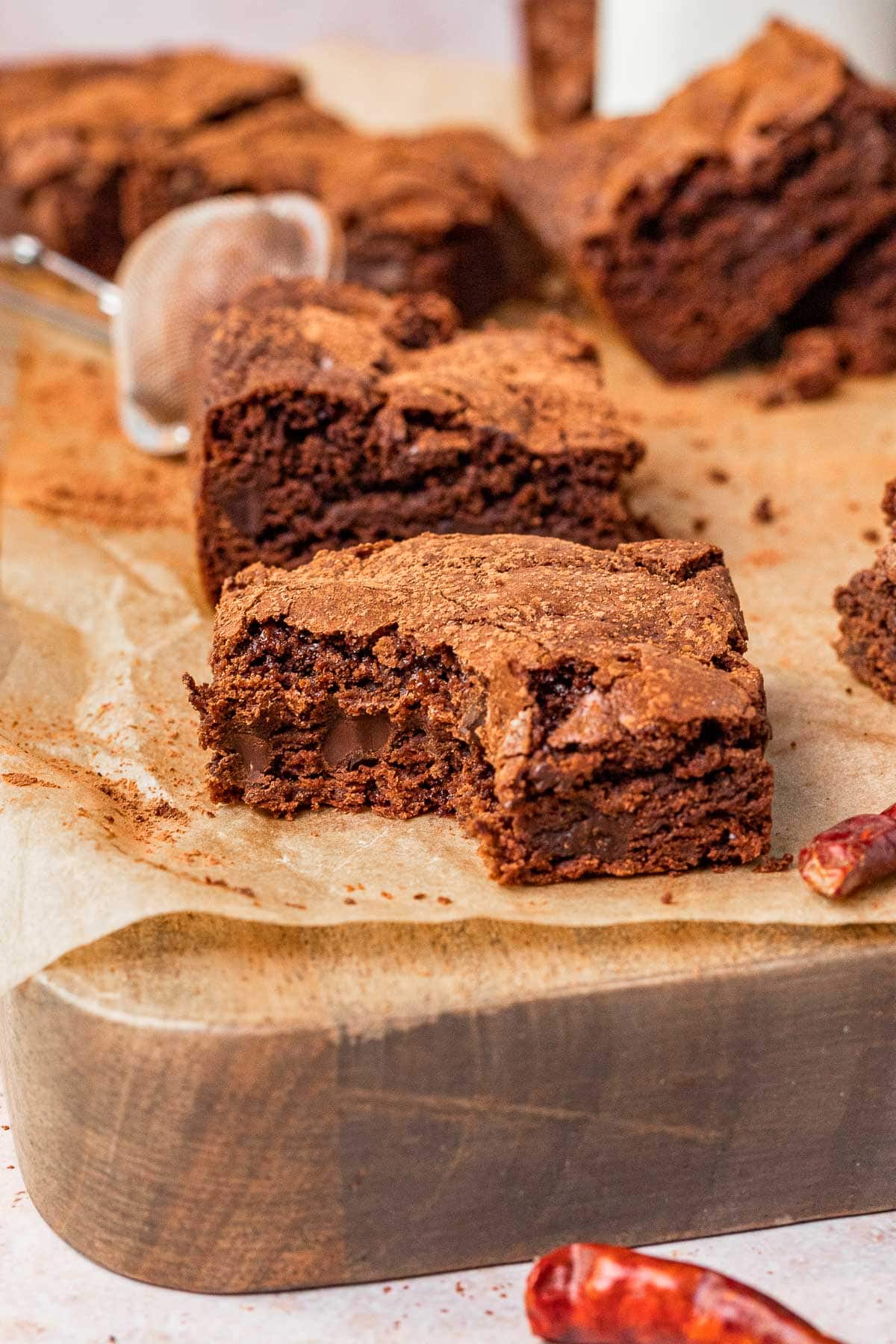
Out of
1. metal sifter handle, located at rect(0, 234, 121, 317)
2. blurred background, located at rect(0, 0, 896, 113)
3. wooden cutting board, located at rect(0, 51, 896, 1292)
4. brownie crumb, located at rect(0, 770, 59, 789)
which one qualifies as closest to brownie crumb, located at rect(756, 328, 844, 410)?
metal sifter handle, located at rect(0, 234, 121, 317)

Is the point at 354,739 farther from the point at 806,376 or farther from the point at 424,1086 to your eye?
the point at 806,376

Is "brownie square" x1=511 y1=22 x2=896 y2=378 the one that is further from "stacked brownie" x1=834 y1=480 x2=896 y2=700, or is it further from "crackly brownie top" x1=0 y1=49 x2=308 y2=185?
"stacked brownie" x1=834 y1=480 x2=896 y2=700

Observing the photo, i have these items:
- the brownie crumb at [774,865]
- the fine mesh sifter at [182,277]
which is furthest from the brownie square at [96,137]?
the brownie crumb at [774,865]

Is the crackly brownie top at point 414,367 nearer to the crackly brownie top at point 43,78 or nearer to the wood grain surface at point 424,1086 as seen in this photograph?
the wood grain surface at point 424,1086

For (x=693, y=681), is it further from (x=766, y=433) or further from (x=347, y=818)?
(x=766, y=433)

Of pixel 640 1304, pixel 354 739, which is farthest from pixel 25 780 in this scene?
pixel 640 1304
